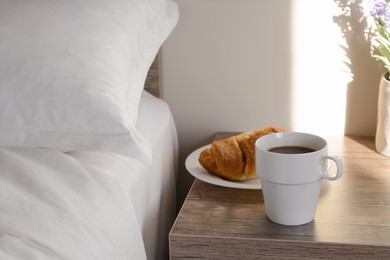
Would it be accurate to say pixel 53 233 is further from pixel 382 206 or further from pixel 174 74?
pixel 174 74

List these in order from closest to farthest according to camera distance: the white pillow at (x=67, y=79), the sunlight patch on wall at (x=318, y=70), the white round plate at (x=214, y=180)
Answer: the white pillow at (x=67, y=79) → the white round plate at (x=214, y=180) → the sunlight patch on wall at (x=318, y=70)

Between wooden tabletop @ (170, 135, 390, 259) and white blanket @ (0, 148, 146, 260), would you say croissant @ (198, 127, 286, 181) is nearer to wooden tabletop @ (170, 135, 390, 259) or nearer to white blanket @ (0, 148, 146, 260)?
wooden tabletop @ (170, 135, 390, 259)

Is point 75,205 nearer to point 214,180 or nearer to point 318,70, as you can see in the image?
point 214,180

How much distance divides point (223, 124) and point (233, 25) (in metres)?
0.18

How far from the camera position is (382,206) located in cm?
89

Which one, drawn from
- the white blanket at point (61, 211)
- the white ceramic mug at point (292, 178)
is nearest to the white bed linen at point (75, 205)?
the white blanket at point (61, 211)

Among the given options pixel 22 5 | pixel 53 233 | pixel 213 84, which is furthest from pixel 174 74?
pixel 53 233

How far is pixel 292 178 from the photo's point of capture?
0.80 meters

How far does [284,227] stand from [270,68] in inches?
15.4

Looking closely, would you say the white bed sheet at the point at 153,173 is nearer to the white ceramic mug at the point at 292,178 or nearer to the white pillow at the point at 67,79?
the white pillow at the point at 67,79

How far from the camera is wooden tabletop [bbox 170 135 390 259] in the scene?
80 centimetres

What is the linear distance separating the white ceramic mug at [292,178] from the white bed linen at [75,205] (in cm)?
17

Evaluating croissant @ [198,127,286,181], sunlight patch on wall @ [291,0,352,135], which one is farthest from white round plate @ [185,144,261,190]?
sunlight patch on wall @ [291,0,352,135]

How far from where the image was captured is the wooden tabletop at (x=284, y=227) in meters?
0.80
